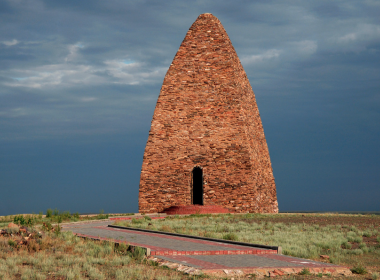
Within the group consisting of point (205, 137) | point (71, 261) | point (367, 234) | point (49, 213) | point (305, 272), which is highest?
point (205, 137)

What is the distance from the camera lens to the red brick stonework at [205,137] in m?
26.6

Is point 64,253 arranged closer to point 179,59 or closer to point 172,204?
point 172,204

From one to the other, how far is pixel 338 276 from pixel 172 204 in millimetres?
19037

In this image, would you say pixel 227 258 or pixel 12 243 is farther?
pixel 12 243

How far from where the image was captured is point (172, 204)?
26984 mm

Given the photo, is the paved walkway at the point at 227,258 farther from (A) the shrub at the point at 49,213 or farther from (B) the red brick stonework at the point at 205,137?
(B) the red brick stonework at the point at 205,137

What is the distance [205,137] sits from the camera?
27469mm

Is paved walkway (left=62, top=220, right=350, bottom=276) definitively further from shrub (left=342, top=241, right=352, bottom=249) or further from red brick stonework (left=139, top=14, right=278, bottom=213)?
red brick stonework (left=139, top=14, right=278, bottom=213)

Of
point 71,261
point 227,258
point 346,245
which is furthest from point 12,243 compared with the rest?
point 346,245

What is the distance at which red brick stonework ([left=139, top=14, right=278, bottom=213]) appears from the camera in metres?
26.6

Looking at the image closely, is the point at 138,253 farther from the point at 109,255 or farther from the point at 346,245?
the point at 346,245

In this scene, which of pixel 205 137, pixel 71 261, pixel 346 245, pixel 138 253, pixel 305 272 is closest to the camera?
pixel 305 272

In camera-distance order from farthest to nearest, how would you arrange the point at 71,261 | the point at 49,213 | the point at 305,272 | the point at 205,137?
1. the point at 205,137
2. the point at 49,213
3. the point at 71,261
4. the point at 305,272

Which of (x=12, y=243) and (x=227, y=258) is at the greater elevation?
(x=12, y=243)
